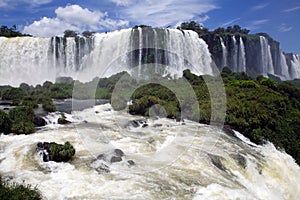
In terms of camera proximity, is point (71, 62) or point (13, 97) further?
point (71, 62)

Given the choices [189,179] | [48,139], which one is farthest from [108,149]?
[189,179]

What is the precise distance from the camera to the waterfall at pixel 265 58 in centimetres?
5293

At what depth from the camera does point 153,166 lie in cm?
936

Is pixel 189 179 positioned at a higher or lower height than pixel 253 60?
lower

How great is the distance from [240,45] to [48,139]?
42.4 meters

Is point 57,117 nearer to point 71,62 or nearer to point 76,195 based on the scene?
point 76,195

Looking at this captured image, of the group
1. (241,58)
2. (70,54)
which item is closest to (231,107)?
(70,54)

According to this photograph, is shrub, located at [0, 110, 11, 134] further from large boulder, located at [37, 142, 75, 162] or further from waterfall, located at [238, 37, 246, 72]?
waterfall, located at [238, 37, 246, 72]

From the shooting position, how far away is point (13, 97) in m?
24.1

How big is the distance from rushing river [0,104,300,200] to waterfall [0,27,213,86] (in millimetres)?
22650

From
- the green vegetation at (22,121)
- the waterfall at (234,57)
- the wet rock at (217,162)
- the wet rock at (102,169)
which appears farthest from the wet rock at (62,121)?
the waterfall at (234,57)

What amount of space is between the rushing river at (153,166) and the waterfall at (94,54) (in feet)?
74.3

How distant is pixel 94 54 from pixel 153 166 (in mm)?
31487

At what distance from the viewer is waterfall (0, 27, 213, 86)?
1449 inches
